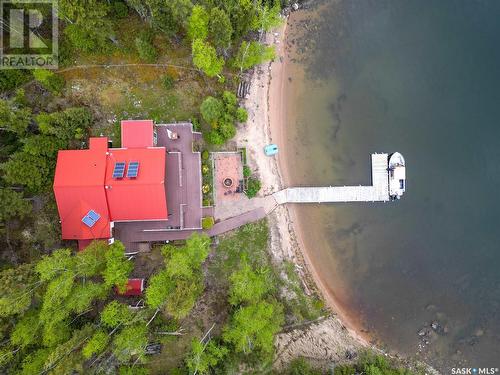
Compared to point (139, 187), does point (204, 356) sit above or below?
below

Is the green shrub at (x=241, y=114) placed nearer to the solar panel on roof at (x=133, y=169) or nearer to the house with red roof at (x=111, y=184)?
the house with red roof at (x=111, y=184)

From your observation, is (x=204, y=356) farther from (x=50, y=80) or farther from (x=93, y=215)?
(x=50, y=80)

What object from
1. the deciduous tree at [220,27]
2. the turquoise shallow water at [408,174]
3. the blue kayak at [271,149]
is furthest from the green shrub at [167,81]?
the turquoise shallow water at [408,174]

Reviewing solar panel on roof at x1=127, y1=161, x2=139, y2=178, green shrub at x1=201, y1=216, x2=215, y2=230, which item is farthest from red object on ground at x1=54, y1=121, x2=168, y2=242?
green shrub at x1=201, y1=216, x2=215, y2=230

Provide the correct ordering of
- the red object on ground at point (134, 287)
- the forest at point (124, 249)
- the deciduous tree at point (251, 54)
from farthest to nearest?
the deciduous tree at point (251, 54)
the red object on ground at point (134, 287)
the forest at point (124, 249)

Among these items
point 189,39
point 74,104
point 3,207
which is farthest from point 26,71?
point 189,39

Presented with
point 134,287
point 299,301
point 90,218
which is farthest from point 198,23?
point 299,301

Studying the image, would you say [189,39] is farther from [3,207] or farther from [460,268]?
[460,268]
